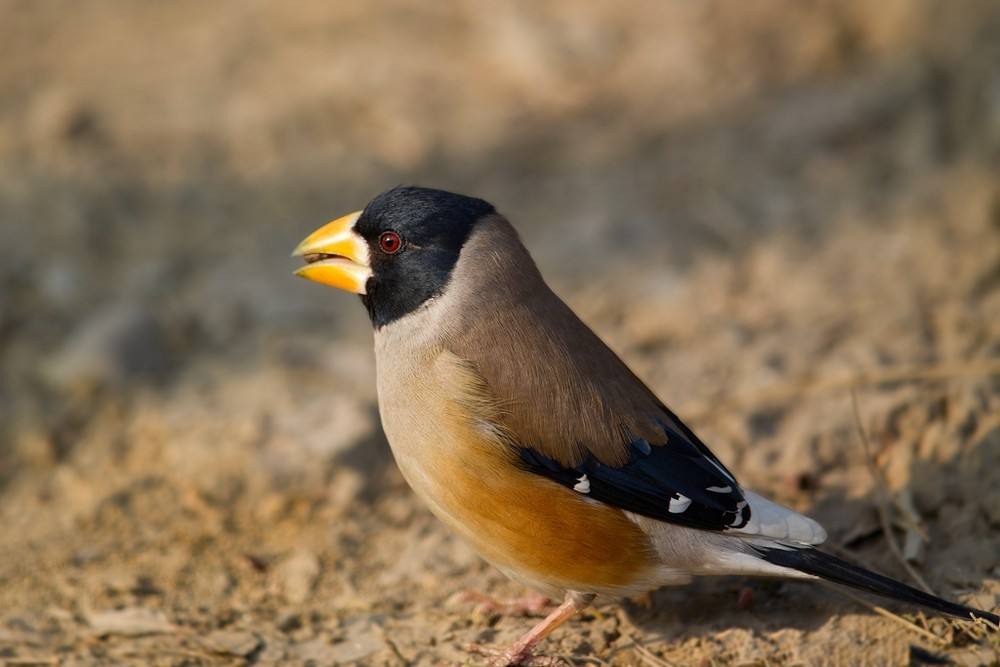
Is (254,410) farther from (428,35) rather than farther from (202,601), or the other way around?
(428,35)

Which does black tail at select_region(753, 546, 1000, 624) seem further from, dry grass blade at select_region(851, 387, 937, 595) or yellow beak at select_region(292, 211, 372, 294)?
yellow beak at select_region(292, 211, 372, 294)

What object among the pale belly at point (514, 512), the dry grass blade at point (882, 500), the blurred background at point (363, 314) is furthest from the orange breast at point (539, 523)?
the dry grass blade at point (882, 500)

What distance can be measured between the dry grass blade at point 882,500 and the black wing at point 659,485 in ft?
2.76

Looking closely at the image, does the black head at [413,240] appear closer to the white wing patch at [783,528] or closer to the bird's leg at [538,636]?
the bird's leg at [538,636]

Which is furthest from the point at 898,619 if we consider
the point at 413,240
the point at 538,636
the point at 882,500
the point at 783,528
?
the point at 413,240

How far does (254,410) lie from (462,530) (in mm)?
2125

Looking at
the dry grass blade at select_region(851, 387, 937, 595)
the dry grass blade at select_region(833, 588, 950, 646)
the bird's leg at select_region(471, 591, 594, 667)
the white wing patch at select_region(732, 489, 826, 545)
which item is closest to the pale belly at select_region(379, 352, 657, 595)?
the bird's leg at select_region(471, 591, 594, 667)

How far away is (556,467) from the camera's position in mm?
4148

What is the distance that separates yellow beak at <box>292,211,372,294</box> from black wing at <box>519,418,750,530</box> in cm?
107

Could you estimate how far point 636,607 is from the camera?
4.71 m

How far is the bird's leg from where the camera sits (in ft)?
14.1

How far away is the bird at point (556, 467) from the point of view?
414cm

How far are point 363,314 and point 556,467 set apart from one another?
9.30ft

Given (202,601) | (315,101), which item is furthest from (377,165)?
(202,601)
